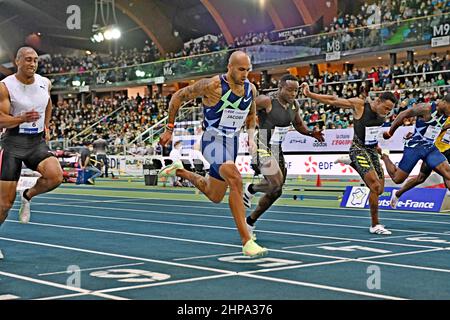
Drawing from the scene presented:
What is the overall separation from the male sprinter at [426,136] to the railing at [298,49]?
2023cm

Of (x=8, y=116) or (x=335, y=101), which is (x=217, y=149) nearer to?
(x=8, y=116)

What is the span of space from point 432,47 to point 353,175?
35.0 feet

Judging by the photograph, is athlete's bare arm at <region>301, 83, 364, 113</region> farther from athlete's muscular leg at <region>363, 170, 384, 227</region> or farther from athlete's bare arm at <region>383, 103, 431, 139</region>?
athlete's bare arm at <region>383, 103, 431, 139</region>

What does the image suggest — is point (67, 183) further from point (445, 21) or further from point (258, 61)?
point (445, 21)

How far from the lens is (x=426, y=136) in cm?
1182

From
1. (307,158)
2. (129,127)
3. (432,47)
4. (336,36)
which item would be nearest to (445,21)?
(432,47)

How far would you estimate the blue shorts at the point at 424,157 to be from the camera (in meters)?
11.6

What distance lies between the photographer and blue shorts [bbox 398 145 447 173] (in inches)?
458

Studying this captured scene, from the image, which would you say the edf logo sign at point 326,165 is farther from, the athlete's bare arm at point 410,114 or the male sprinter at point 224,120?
the male sprinter at point 224,120

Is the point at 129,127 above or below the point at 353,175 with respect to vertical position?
above

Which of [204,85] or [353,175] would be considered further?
[353,175]

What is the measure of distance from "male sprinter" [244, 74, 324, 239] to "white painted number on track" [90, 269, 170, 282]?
3.33m

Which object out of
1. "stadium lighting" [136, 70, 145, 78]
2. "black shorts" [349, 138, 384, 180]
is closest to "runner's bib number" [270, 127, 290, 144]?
"black shorts" [349, 138, 384, 180]

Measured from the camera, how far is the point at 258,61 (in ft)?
128
